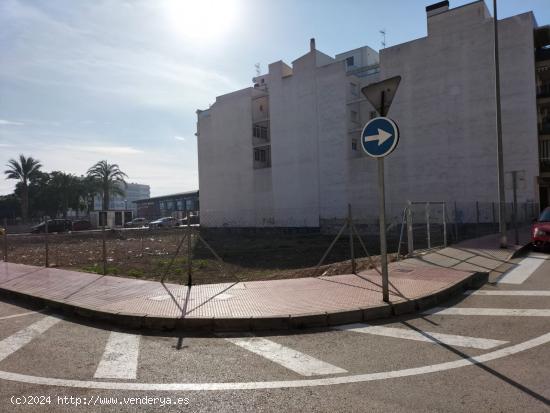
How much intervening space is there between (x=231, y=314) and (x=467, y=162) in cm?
3158

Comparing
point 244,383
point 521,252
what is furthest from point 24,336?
point 521,252

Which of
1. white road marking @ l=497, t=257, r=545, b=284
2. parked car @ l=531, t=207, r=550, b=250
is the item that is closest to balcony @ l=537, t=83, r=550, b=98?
parked car @ l=531, t=207, r=550, b=250

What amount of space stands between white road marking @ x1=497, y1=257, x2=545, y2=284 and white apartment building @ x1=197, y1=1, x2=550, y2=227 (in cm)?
1593

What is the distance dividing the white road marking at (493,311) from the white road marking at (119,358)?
4.51 m

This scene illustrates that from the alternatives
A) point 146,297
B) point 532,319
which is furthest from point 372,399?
point 146,297

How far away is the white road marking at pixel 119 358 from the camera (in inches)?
180

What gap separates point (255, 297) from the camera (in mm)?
7723

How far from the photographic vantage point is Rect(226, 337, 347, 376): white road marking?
179 inches

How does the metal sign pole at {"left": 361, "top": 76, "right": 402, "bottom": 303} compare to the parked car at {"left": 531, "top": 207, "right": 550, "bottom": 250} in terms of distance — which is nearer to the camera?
the metal sign pole at {"left": 361, "top": 76, "right": 402, "bottom": 303}

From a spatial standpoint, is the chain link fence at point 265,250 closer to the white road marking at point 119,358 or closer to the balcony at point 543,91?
the white road marking at point 119,358

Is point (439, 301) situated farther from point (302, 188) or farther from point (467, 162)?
point (302, 188)

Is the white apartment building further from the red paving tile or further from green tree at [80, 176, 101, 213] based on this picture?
green tree at [80, 176, 101, 213]

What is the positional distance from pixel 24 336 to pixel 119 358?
2.14m

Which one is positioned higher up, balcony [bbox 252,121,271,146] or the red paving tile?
balcony [bbox 252,121,271,146]
